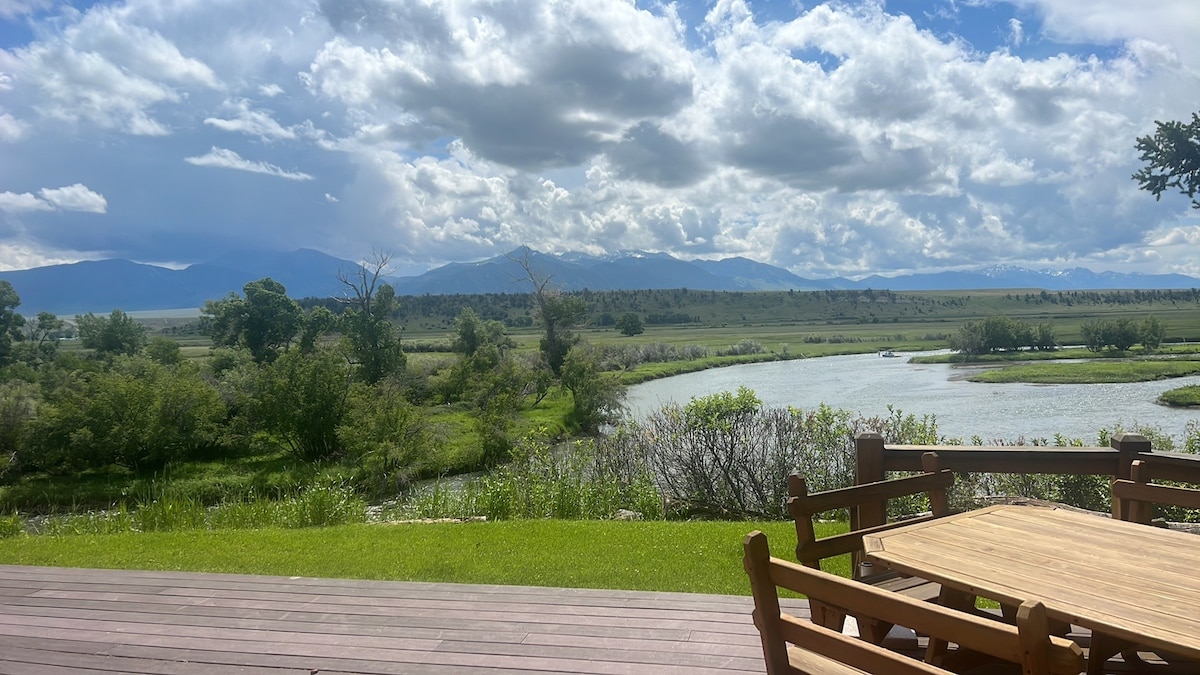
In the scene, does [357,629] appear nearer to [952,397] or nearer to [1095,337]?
[952,397]

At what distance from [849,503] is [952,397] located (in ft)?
109

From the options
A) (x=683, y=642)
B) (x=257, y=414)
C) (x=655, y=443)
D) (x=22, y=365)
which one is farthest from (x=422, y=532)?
(x=22, y=365)

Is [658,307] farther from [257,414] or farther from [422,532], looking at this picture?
[422,532]

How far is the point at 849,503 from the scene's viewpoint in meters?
2.88

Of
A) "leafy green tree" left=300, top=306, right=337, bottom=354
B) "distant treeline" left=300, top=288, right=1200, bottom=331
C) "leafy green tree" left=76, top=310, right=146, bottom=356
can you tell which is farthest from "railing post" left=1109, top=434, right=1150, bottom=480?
"distant treeline" left=300, top=288, right=1200, bottom=331

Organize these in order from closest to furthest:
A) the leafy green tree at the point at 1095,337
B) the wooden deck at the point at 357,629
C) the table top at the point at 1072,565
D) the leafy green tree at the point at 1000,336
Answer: the table top at the point at 1072,565 → the wooden deck at the point at 357,629 → the leafy green tree at the point at 1095,337 → the leafy green tree at the point at 1000,336

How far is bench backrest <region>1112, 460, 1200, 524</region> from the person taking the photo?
2.79 meters

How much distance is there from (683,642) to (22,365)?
39.8 m

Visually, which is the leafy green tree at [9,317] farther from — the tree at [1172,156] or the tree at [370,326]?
the tree at [1172,156]

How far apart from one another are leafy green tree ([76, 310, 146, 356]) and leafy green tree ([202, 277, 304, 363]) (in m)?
4.36

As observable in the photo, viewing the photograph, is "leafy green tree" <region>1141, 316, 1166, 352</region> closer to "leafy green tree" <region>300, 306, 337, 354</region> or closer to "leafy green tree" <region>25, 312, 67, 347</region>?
"leafy green tree" <region>300, 306, 337, 354</region>

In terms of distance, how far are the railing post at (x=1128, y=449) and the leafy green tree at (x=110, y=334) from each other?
4675 cm

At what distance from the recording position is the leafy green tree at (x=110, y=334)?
41688mm

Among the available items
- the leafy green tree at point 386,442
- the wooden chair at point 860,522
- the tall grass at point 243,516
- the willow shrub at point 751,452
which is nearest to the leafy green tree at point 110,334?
the leafy green tree at point 386,442
